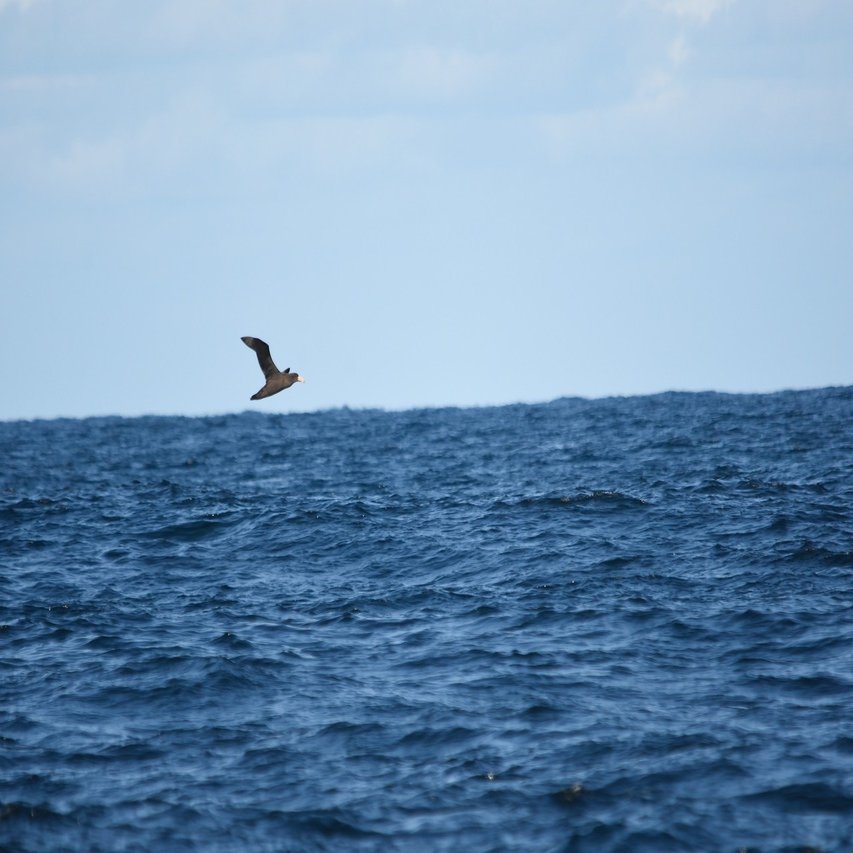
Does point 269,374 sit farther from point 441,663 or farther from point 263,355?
point 441,663

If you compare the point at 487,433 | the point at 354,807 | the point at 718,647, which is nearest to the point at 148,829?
the point at 354,807

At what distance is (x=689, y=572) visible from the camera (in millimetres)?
21750

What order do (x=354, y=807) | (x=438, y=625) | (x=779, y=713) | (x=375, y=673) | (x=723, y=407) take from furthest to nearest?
(x=723, y=407) → (x=438, y=625) → (x=375, y=673) → (x=779, y=713) → (x=354, y=807)

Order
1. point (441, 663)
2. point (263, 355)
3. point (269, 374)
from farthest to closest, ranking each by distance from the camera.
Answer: point (269, 374) < point (263, 355) < point (441, 663)

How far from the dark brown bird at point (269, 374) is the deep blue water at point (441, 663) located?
396cm

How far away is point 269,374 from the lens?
22156mm

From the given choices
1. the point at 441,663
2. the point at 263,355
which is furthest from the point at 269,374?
the point at 441,663

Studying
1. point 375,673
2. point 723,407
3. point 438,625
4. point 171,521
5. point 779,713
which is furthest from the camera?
point 723,407

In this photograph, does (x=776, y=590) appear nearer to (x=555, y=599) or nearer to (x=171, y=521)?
(x=555, y=599)

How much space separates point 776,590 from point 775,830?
29.0 ft

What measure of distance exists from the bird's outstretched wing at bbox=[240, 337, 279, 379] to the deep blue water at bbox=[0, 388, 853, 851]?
4.33m

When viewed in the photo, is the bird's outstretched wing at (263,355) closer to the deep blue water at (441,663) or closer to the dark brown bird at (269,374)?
the dark brown bird at (269,374)

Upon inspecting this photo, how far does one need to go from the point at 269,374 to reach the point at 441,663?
7323 millimetres

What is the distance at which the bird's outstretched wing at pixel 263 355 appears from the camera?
21.3 meters
